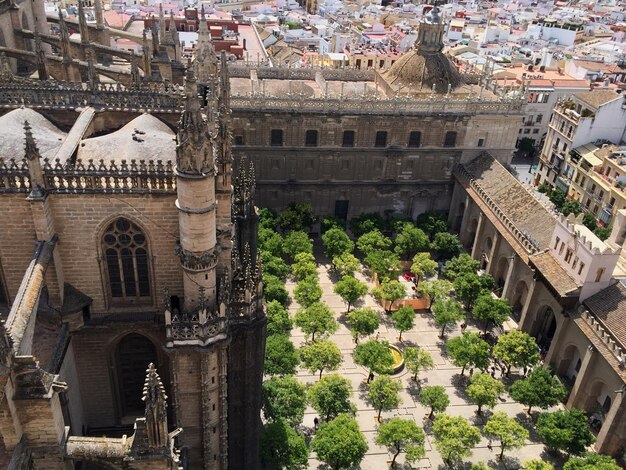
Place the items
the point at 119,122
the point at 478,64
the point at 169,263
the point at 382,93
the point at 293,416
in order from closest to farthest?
the point at 169,263 < the point at 119,122 < the point at 293,416 < the point at 382,93 < the point at 478,64

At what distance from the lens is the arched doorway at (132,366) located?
24516mm

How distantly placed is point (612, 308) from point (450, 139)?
27.6m

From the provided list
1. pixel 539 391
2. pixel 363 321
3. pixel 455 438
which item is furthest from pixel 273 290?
pixel 539 391

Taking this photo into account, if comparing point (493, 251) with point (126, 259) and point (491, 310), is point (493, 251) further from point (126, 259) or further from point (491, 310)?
point (126, 259)

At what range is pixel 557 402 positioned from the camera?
3809cm

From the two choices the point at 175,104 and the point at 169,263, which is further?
the point at 175,104

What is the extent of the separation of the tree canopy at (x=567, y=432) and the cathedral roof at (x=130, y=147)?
27225 mm

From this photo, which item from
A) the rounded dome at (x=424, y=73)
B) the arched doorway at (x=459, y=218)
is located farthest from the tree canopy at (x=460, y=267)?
the rounded dome at (x=424, y=73)

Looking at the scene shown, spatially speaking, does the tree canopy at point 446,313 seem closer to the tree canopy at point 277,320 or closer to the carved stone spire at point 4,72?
the tree canopy at point 277,320

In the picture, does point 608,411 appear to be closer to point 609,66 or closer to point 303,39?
point 609,66

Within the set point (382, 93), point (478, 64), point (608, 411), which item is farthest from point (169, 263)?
point (478, 64)

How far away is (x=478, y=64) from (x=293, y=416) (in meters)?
75.7

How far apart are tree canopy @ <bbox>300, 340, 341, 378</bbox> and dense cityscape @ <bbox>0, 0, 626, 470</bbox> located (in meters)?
0.17

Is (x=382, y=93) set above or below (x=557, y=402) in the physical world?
above
